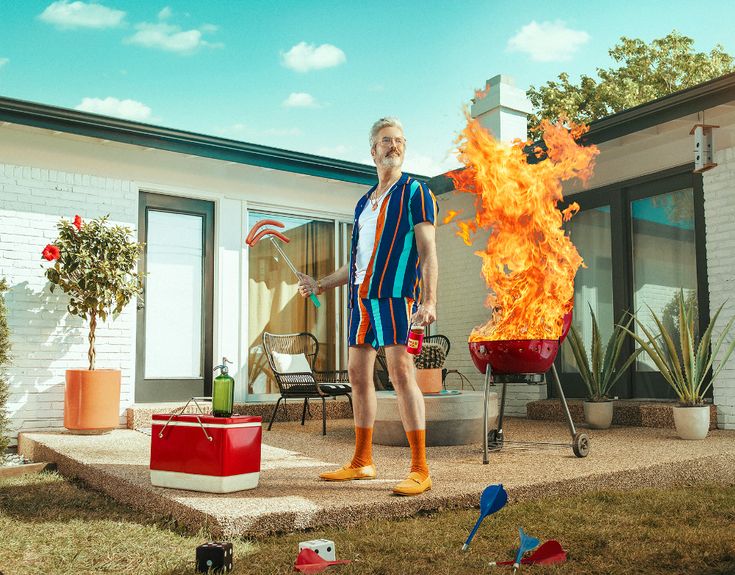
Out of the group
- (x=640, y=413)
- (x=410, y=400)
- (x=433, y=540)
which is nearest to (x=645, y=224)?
(x=640, y=413)

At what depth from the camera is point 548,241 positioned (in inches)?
179

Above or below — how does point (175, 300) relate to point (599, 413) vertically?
above

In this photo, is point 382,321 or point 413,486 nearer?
point 413,486

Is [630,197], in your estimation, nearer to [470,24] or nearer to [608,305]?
[608,305]

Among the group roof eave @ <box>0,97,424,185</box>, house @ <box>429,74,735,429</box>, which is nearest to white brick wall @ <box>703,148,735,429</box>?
house @ <box>429,74,735,429</box>

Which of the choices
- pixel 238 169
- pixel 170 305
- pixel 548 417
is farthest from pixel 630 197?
pixel 170 305

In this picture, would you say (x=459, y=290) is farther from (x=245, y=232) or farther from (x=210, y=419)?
(x=210, y=419)

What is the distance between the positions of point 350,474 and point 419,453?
396mm

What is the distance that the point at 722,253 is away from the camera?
5.54 m

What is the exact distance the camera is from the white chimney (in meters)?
7.70

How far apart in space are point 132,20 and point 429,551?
27367 millimetres

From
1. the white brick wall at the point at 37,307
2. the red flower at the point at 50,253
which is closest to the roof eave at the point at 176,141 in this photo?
the white brick wall at the point at 37,307

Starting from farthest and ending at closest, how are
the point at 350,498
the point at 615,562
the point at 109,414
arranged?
the point at 109,414
the point at 350,498
the point at 615,562

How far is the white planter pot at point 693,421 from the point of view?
466 centimetres
